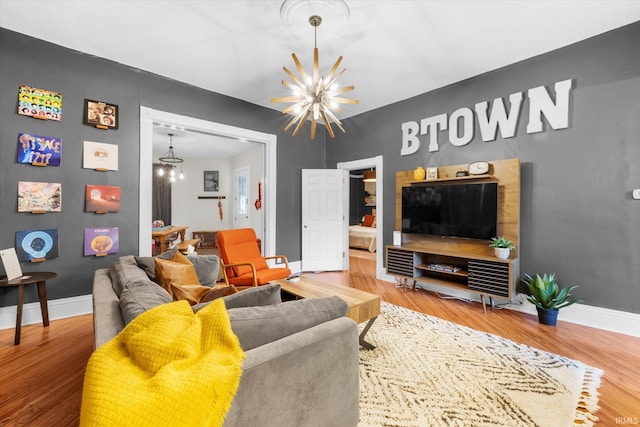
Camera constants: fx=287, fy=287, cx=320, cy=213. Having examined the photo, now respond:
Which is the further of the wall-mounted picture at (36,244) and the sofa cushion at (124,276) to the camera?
the wall-mounted picture at (36,244)

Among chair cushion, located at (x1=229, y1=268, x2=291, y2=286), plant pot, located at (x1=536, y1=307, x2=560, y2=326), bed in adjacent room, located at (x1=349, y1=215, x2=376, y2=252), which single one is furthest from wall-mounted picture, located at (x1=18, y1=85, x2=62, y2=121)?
bed in adjacent room, located at (x1=349, y1=215, x2=376, y2=252)

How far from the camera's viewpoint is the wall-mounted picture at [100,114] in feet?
10.8

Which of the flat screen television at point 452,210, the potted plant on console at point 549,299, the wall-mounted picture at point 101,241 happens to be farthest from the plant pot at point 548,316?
the wall-mounted picture at point 101,241

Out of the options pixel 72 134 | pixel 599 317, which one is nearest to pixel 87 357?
pixel 72 134

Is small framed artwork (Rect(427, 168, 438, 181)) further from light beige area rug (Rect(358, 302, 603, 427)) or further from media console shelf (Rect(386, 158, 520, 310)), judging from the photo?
light beige area rug (Rect(358, 302, 603, 427))

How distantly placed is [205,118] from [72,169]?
1745mm

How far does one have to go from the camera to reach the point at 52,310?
10.2 feet

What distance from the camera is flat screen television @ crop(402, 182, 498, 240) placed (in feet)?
11.7

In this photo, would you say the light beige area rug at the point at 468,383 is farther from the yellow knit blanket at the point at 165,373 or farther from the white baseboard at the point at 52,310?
the white baseboard at the point at 52,310

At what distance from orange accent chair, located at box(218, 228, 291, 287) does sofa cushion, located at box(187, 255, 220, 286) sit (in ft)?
1.09

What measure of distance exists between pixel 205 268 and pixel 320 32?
8.71 ft

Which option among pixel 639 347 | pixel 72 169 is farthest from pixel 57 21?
pixel 639 347

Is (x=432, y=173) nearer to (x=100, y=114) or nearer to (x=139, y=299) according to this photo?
(x=139, y=299)

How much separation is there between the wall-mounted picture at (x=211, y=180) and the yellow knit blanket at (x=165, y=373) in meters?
8.10
